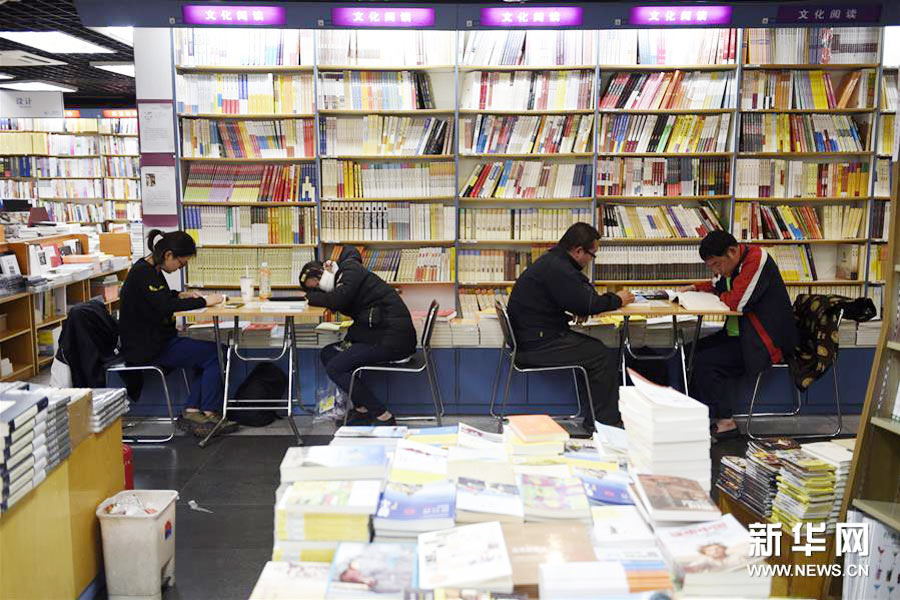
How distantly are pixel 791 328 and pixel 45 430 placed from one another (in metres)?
4.25

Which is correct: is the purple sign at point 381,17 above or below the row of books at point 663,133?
above

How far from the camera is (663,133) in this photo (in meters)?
6.30

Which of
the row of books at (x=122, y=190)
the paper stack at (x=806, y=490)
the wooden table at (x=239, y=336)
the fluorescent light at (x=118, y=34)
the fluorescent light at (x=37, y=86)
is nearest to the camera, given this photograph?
the paper stack at (x=806, y=490)

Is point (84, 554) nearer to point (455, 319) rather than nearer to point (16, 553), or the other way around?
point (16, 553)

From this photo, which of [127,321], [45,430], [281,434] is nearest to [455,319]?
[281,434]

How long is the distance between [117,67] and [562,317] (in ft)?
30.3

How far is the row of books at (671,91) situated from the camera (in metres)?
6.21

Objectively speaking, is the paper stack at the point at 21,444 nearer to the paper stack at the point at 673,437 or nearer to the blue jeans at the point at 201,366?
the paper stack at the point at 673,437

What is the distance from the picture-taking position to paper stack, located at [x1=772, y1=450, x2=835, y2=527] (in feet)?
9.32

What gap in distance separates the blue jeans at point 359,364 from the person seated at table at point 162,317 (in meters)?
0.88

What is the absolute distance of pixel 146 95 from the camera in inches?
240

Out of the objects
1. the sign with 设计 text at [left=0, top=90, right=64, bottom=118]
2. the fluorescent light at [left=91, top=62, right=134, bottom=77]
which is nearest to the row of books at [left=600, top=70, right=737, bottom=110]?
the fluorescent light at [left=91, top=62, right=134, bottom=77]

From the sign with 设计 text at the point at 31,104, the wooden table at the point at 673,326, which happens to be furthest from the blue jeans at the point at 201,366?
the sign with 设计 text at the point at 31,104

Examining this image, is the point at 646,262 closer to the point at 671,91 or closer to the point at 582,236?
the point at 671,91
